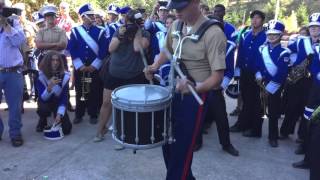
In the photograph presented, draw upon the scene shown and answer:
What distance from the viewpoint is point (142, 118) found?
3303 millimetres

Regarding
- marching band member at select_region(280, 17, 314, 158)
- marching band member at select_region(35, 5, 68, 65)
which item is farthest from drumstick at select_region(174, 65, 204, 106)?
marching band member at select_region(35, 5, 68, 65)

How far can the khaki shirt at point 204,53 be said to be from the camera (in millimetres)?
3215

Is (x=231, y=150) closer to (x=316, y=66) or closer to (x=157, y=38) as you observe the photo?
(x=316, y=66)

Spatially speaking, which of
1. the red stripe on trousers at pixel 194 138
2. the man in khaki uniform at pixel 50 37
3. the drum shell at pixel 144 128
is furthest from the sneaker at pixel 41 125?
the red stripe on trousers at pixel 194 138

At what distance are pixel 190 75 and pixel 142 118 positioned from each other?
517 millimetres

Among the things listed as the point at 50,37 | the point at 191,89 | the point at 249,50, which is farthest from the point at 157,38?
the point at 191,89

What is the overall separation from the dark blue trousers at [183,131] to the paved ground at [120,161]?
1.06m

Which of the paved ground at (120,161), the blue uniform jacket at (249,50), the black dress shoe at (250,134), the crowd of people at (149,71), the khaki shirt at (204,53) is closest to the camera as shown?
the khaki shirt at (204,53)

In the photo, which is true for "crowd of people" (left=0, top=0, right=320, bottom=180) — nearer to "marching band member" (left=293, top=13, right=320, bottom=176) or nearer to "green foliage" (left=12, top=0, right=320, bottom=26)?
Answer: "marching band member" (left=293, top=13, right=320, bottom=176)

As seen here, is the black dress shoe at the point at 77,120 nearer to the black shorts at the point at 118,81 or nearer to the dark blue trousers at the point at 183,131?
the black shorts at the point at 118,81

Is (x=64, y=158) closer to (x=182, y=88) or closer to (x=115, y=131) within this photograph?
(x=115, y=131)

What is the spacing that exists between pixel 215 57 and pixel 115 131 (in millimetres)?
1035

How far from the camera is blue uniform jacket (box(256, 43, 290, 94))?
5.48 meters

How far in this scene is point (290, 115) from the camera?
5926mm
